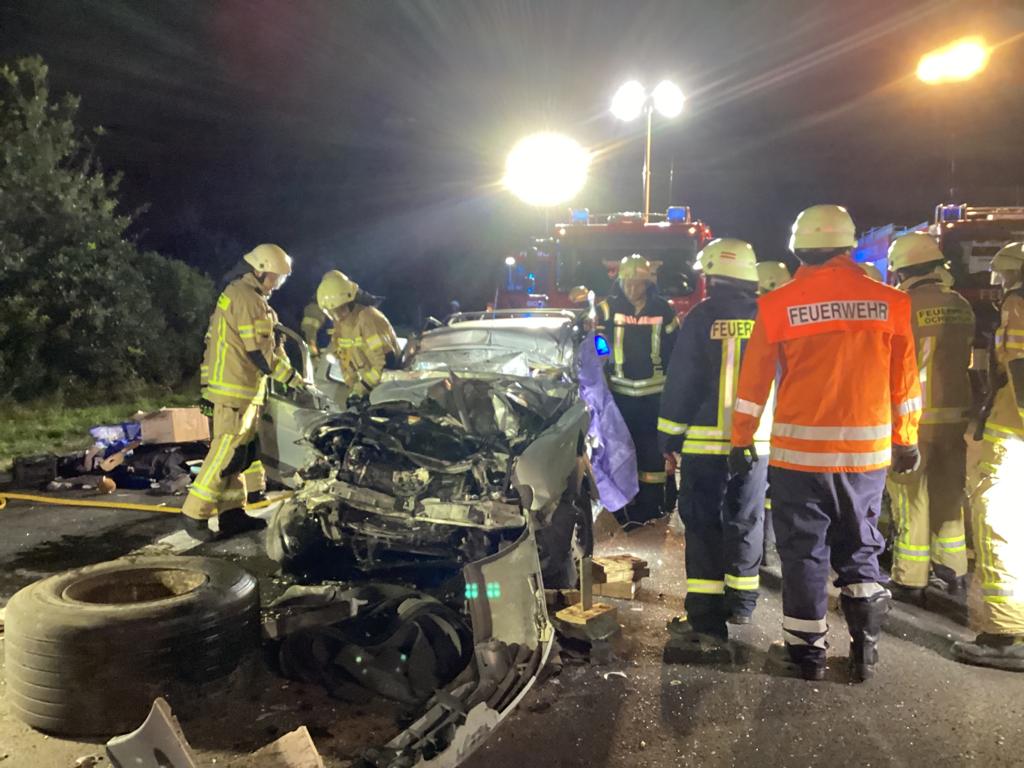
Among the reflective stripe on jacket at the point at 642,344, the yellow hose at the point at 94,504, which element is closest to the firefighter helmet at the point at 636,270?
the reflective stripe on jacket at the point at 642,344

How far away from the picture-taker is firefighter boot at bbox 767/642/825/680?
3.58m

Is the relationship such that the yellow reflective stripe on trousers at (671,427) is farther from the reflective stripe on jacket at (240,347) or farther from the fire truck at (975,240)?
the fire truck at (975,240)

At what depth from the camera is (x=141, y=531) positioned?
19.8 feet

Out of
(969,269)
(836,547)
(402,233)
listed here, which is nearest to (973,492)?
(836,547)

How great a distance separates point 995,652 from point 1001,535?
0.58 metres

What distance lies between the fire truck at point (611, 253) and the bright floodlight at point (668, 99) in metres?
1.78

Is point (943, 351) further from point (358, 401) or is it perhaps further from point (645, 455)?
point (358, 401)

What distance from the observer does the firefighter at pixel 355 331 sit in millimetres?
6596

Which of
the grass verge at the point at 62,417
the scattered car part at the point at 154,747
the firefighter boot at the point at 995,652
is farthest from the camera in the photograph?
the grass verge at the point at 62,417

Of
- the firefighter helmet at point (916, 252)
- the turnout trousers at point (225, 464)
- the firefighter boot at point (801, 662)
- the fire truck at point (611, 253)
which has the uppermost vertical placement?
the fire truck at point (611, 253)

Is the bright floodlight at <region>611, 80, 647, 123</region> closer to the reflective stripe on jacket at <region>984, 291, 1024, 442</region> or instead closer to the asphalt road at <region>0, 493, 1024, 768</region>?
the reflective stripe on jacket at <region>984, 291, 1024, 442</region>

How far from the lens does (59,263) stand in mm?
13734

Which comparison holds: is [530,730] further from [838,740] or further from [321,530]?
[321,530]

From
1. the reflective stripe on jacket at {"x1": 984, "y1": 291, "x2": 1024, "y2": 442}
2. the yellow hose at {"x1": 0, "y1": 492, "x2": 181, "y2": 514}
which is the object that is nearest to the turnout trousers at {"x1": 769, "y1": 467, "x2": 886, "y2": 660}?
the reflective stripe on jacket at {"x1": 984, "y1": 291, "x2": 1024, "y2": 442}
